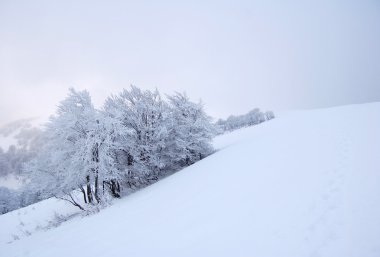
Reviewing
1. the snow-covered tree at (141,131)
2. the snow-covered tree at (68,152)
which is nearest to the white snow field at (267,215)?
the snow-covered tree at (68,152)

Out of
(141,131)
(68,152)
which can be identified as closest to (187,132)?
(141,131)

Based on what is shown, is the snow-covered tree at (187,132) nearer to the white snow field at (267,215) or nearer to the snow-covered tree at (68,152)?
the snow-covered tree at (68,152)

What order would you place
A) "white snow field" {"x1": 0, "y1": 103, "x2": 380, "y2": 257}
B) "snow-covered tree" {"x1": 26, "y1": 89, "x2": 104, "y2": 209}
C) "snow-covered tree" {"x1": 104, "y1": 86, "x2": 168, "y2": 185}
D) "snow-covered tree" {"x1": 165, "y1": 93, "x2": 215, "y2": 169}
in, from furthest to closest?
"snow-covered tree" {"x1": 165, "y1": 93, "x2": 215, "y2": 169} → "snow-covered tree" {"x1": 104, "y1": 86, "x2": 168, "y2": 185} → "snow-covered tree" {"x1": 26, "y1": 89, "x2": 104, "y2": 209} → "white snow field" {"x1": 0, "y1": 103, "x2": 380, "y2": 257}

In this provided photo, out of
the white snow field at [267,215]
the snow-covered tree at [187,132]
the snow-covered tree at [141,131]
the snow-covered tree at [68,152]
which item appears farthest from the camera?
the snow-covered tree at [187,132]

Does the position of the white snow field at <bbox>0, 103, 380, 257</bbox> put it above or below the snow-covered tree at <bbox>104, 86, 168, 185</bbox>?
Answer: below

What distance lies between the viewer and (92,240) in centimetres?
783

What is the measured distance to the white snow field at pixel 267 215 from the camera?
14.8ft

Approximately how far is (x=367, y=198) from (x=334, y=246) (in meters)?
2.27

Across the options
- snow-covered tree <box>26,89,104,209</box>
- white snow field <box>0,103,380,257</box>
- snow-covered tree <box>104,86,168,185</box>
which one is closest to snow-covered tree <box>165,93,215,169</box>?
snow-covered tree <box>104,86,168,185</box>

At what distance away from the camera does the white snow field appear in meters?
4.52

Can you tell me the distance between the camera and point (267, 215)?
6000 mm

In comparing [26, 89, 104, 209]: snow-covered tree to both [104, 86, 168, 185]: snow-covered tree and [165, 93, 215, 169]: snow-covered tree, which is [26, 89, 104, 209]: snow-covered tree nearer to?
[104, 86, 168, 185]: snow-covered tree

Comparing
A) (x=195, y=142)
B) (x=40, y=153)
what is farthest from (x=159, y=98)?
(x=40, y=153)

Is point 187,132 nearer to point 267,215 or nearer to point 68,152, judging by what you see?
point 68,152
